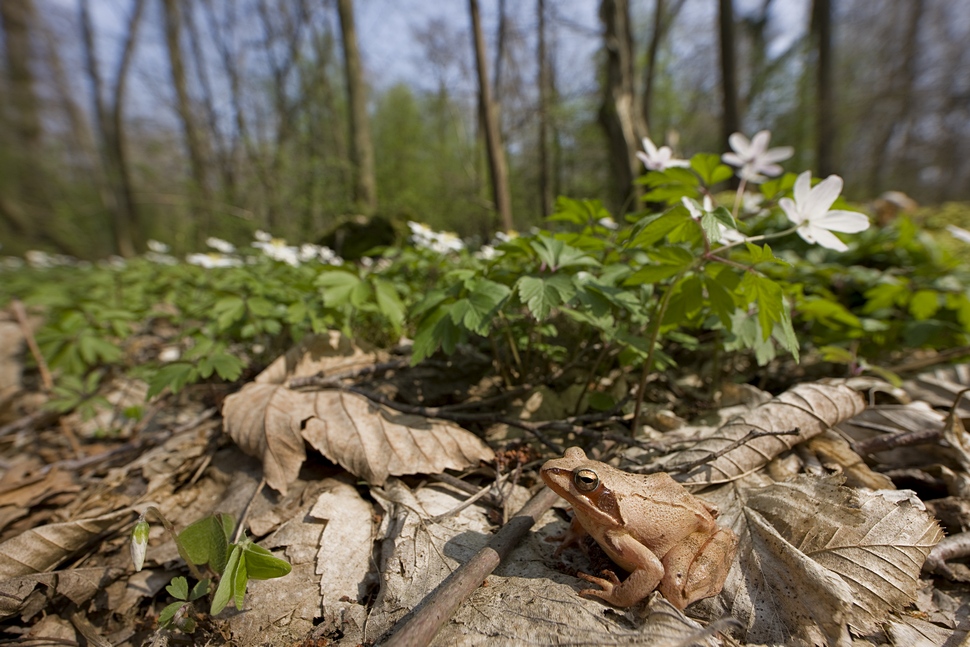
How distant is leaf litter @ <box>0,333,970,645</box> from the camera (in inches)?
48.9

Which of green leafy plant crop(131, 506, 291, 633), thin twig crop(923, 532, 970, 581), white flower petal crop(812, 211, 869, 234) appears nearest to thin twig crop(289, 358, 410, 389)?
green leafy plant crop(131, 506, 291, 633)

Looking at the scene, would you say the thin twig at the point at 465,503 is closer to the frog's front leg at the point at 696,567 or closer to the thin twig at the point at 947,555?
the frog's front leg at the point at 696,567

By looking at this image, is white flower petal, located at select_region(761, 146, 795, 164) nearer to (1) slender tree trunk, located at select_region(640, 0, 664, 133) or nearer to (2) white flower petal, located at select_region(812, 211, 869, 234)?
(2) white flower petal, located at select_region(812, 211, 869, 234)

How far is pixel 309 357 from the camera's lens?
8.39 ft

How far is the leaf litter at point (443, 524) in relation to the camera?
1.24 meters

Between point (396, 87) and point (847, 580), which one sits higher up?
point (396, 87)

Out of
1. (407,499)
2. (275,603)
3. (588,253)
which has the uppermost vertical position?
(588,253)

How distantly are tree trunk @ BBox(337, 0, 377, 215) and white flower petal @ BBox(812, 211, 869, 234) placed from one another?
8.32m

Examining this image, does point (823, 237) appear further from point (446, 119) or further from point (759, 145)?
point (446, 119)

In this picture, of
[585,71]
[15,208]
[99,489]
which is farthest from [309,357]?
[15,208]

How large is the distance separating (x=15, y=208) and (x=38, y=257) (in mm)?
11105

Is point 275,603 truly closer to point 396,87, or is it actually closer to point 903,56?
point 396,87

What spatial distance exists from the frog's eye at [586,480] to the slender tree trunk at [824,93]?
45.3 feet

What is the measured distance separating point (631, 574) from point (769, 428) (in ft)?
3.28
